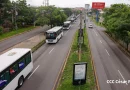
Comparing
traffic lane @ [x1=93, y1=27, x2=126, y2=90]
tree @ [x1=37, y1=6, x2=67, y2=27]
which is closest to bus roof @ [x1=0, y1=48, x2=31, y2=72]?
traffic lane @ [x1=93, y1=27, x2=126, y2=90]

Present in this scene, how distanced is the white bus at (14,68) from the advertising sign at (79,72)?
16.1 feet

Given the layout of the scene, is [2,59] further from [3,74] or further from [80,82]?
[80,82]

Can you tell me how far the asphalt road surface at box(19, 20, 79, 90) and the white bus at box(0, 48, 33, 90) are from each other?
3.71 feet

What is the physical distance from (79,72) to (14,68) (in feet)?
18.1

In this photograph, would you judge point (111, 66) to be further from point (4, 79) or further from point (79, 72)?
point (4, 79)

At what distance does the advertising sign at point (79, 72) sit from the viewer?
670 inches

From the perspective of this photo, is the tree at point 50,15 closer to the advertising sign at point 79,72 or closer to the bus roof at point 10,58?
the bus roof at point 10,58

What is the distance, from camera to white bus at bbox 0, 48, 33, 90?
1485 centimetres

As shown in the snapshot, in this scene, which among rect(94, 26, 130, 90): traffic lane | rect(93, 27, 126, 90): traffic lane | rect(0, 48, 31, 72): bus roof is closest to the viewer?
rect(0, 48, 31, 72): bus roof

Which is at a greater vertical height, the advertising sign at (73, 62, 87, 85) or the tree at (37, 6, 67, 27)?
the tree at (37, 6, 67, 27)

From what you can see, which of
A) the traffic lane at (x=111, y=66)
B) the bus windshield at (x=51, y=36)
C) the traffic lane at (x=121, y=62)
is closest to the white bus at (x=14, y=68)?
the traffic lane at (x=111, y=66)

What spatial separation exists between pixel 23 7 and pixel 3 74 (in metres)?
52.4

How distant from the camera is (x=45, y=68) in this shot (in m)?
23.7

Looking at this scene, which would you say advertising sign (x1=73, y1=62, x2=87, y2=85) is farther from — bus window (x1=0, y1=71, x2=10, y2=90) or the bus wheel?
bus window (x1=0, y1=71, x2=10, y2=90)
